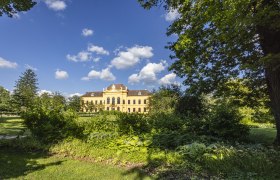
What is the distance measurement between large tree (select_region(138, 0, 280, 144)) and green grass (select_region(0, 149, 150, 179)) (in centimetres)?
440

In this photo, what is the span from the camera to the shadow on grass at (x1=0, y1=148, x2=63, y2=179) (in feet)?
17.1

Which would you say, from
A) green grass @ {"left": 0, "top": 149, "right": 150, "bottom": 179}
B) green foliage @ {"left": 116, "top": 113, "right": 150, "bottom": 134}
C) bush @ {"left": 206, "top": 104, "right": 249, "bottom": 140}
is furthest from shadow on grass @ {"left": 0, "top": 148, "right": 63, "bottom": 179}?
bush @ {"left": 206, "top": 104, "right": 249, "bottom": 140}

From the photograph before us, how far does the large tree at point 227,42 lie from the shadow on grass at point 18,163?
5587mm

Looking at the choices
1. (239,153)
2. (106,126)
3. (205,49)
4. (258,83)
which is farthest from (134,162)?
(258,83)

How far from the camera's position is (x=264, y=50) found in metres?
7.77

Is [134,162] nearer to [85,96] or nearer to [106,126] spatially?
[106,126]

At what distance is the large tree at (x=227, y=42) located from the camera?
6.22 metres

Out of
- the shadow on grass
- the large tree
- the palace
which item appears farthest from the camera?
the palace

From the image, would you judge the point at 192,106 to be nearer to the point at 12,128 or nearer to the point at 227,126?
the point at 227,126

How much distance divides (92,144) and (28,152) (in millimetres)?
1930

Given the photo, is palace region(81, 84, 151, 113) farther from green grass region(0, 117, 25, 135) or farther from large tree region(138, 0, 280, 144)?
large tree region(138, 0, 280, 144)

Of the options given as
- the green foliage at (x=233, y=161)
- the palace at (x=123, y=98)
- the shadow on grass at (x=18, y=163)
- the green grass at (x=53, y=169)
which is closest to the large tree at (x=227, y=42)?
the green foliage at (x=233, y=161)

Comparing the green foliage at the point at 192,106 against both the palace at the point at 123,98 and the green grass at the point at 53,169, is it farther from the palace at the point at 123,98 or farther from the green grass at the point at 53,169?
the palace at the point at 123,98

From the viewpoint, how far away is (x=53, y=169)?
18.2ft
